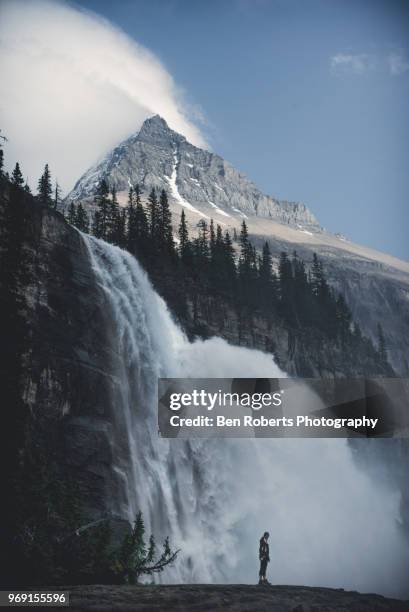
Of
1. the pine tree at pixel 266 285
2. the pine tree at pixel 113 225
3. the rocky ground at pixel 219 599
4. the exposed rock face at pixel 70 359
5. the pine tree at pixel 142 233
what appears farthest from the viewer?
the pine tree at pixel 266 285

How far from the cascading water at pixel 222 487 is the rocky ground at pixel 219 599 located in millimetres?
15413

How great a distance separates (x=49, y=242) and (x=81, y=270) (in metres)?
3.02

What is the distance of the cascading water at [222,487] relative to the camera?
44188 millimetres

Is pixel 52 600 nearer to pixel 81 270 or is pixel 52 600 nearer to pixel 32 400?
pixel 32 400

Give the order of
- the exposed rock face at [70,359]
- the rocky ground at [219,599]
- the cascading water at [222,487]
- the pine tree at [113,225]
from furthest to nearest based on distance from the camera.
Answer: the pine tree at [113,225] < the cascading water at [222,487] < the exposed rock face at [70,359] < the rocky ground at [219,599]

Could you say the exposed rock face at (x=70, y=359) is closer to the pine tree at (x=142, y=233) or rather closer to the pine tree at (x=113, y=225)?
the pine tree at (x=142, y=233)

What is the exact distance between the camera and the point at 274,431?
206 ft

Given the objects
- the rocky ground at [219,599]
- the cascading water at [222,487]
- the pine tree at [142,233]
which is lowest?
the rocky ground at [219,599]

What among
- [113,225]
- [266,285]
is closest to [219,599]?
[113,225]

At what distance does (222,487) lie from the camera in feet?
167

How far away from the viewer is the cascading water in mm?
44188

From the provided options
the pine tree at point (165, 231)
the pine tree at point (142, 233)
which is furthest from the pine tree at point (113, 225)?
the pine tree at point (165, 231)

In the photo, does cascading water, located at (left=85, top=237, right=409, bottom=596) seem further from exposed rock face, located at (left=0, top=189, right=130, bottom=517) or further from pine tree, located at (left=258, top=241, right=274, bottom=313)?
pine tree, located at (left=258, top=241, right=274, bottom=313)

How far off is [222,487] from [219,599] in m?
28.8
